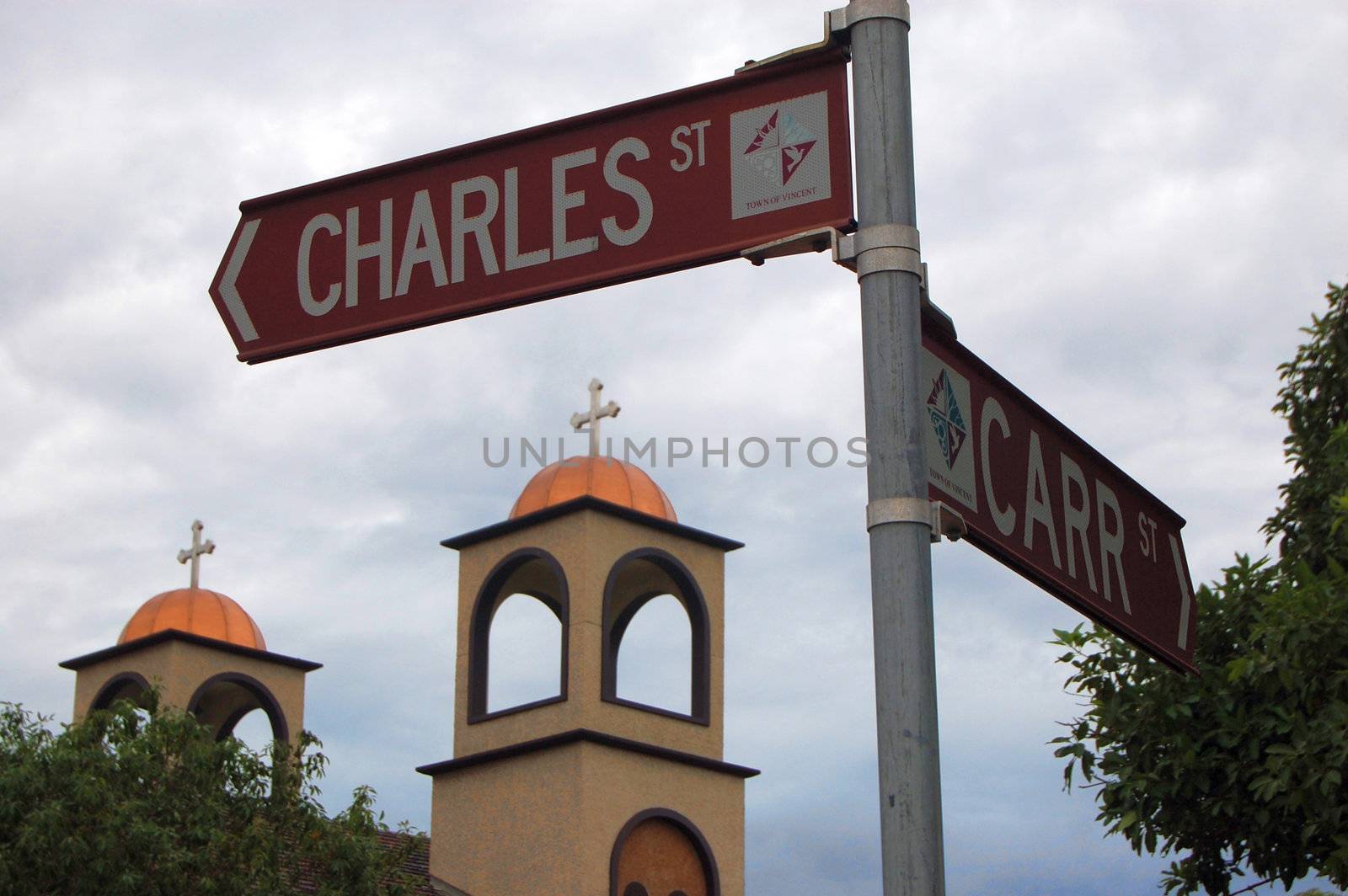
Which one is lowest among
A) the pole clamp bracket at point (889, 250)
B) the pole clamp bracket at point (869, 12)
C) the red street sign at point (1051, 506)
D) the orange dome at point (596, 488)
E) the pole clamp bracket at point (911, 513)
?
the pole clamp bracket at point (911, 513)

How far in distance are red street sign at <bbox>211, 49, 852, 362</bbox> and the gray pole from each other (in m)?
0.12

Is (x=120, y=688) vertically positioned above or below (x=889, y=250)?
above

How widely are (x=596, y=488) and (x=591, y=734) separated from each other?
144 inches

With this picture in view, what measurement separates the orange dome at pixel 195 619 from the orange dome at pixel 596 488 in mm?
6280

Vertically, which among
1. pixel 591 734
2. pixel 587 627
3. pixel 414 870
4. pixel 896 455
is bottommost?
pixel 896 455

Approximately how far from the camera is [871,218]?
4102mm

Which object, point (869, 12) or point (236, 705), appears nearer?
point (869, 12)

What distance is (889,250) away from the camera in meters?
4.05

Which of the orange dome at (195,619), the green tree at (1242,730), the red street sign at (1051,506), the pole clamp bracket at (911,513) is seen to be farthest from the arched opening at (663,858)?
the pole clamp bracket at (911,513)

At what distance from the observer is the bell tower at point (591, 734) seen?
79.4 feet

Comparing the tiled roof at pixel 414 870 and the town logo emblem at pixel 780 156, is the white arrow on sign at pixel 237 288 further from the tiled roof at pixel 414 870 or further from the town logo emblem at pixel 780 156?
the tiled roof at pixel 414 870

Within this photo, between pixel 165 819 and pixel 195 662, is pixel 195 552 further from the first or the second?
pixel 165 819

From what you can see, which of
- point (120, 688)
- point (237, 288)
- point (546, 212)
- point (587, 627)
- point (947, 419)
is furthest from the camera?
point (120, 688)

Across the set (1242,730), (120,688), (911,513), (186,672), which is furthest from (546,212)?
(120,688)
